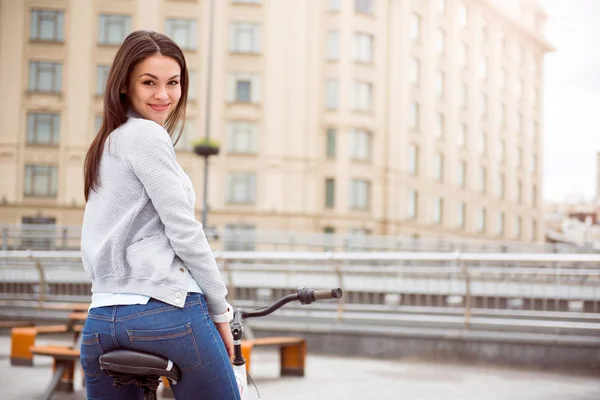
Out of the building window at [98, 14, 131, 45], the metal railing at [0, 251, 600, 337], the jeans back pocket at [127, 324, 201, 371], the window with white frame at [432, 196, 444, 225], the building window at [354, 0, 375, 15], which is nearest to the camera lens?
the jeans back pocket at [127, 324, 201, 371]

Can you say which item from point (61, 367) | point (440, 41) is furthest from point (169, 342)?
point (440, 41)

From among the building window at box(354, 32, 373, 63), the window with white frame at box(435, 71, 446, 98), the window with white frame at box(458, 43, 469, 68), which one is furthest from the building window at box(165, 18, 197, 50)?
the window with white frame at box(458, 43, 469, 68)

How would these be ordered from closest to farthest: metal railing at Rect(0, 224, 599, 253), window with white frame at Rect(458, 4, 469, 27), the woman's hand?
the woman's hand → metal railing at Rect(0, 224, 599, 253) → window with white frame at Rect(458, 4, 469, 27)

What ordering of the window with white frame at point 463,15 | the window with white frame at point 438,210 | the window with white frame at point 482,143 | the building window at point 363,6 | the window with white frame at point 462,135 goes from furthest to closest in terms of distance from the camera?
the window with white frame at point 482,143 → the window with white frame at point 463,15 → the window with white frame at point 462,135 → the window with white frame at point 438,210 → the building window at point 363,6

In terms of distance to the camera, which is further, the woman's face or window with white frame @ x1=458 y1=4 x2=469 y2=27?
window with white frame @ x1=458 y1=4 x2=469 y2=27

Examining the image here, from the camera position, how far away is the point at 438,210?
60.1m

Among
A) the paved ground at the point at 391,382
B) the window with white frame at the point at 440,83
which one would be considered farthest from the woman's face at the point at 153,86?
the window with white frame at the point at 440,83

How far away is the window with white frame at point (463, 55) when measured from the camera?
63856 millimetres

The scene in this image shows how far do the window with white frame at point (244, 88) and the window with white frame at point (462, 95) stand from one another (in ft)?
61.5

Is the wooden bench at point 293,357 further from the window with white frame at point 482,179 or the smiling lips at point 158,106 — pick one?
the window with white frame at point 482,179

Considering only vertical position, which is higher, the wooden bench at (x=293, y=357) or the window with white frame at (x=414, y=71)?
the window with white frame at (x=414, y=71)

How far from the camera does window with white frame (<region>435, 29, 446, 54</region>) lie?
60338 mm

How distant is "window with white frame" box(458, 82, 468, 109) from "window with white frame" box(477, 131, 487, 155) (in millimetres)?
3646

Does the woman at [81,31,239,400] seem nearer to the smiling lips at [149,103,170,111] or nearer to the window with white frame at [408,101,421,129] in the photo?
the smiling lips at [149,103,170,111]
